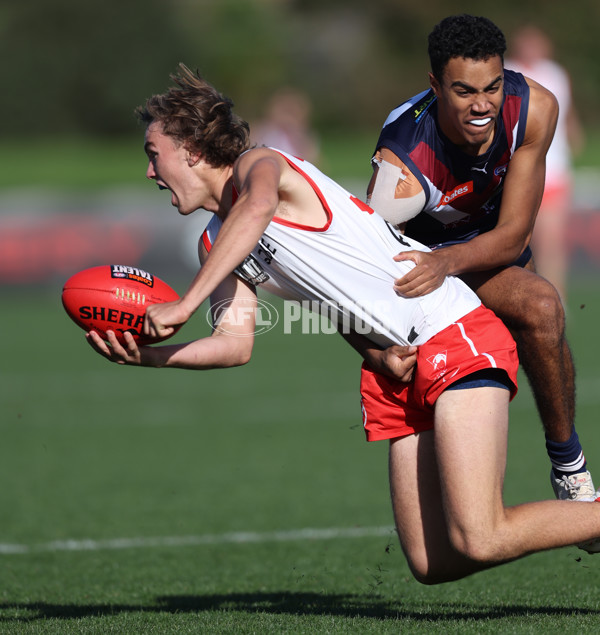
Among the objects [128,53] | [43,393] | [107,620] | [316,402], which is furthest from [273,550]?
[128,53]

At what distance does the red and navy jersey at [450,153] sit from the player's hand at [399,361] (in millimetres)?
771

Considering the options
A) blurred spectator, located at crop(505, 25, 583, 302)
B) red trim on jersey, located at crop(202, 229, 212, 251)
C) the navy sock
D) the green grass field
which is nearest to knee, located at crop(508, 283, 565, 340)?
the navy sock

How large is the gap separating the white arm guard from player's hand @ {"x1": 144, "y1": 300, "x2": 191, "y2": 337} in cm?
125

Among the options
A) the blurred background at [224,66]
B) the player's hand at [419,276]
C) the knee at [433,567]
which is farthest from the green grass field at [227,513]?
the blurred background at [224,66]

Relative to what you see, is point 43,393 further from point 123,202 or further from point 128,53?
point 128,53

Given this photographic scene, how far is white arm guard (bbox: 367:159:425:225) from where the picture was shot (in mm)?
4938

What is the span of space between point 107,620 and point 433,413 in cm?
162

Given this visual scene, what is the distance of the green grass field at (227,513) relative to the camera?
16.4 feet

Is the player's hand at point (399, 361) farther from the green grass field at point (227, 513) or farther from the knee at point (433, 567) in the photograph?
the green grass field at point (227, 513)

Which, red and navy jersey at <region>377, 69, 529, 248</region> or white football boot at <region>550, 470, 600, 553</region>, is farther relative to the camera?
white football boot at <region>550, 470, 600, 553</region>

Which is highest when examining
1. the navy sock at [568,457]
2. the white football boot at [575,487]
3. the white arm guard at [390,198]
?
the white arm guard at [390,198]

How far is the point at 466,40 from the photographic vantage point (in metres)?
4.58

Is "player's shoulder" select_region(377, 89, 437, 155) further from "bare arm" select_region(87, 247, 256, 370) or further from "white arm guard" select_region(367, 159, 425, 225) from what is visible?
"bare arm" select_region(87, 247, 256, 370)

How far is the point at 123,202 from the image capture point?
18047 millimetres
